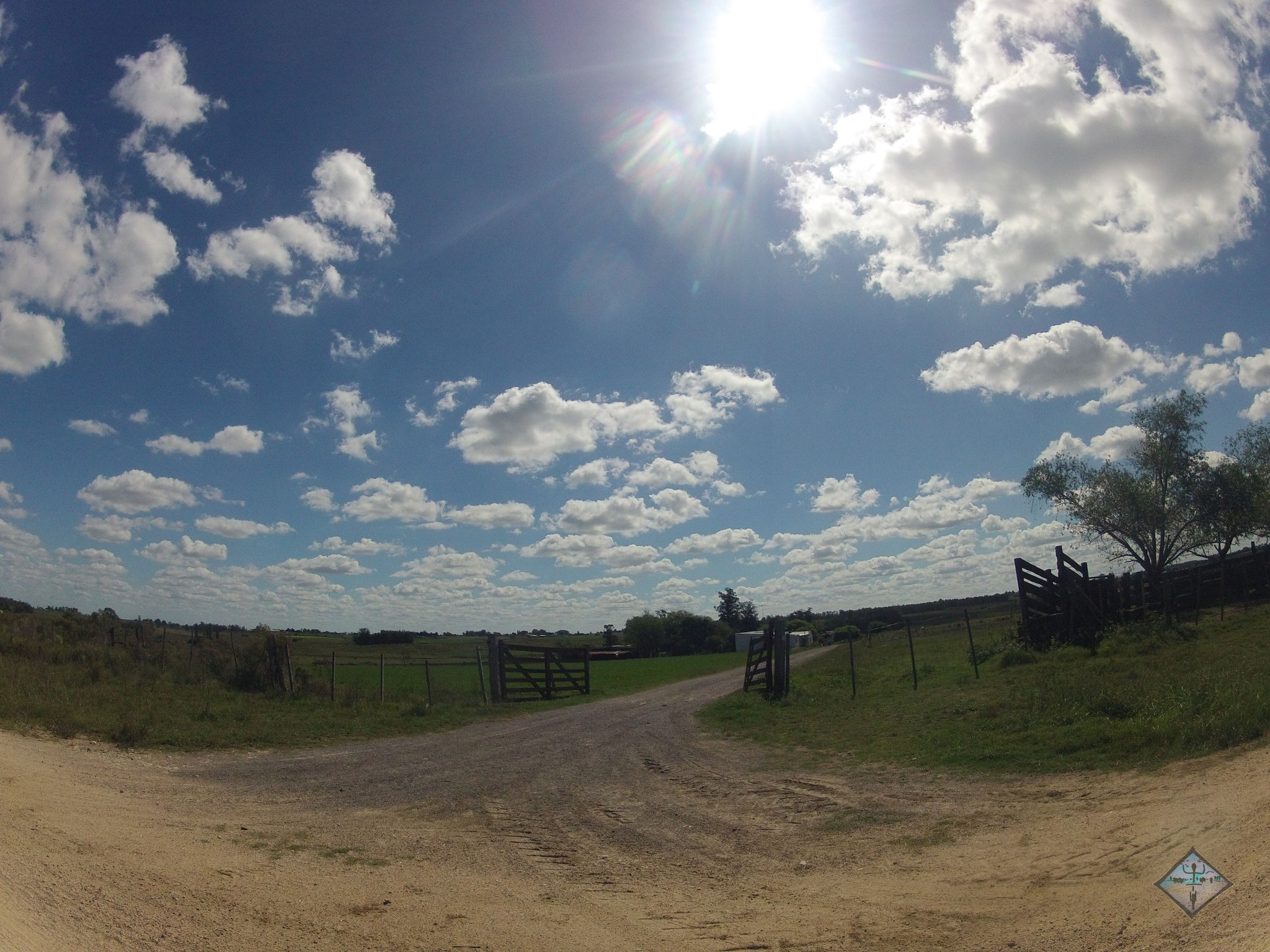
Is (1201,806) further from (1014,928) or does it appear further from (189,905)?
(189,905)

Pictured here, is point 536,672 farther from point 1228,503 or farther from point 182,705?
point 1228,503

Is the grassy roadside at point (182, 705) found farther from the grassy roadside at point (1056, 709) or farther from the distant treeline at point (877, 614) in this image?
the distant treeline at point (877, 614)

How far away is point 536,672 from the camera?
1011 inches

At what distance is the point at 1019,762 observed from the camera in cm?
888

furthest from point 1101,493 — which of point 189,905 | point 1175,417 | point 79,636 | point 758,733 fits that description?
point 79,636

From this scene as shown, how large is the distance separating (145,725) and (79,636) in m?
17.0

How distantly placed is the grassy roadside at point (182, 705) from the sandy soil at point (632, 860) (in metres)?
3.28

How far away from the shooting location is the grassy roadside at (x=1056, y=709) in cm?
840

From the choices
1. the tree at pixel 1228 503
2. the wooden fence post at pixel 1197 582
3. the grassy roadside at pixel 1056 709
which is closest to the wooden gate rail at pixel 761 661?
the grassy roadside at pixel 1056 709

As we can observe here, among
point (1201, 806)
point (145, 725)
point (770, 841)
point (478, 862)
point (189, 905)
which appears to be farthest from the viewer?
point (145, 725)

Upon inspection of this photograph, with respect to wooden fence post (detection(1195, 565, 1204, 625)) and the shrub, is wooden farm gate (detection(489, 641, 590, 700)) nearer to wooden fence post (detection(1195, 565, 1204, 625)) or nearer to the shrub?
the shrub

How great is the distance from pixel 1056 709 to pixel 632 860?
7.47m

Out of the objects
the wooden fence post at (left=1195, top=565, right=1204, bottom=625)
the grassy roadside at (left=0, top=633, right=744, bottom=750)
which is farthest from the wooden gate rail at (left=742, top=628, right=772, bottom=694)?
the wooden fence post at (left=1195, top=565, right=1204, bottom=625)

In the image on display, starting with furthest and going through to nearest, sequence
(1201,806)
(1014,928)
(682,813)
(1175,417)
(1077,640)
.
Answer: (1175,417) < (1077,640) < (682,813) < (1201,806) < (1014,928)
